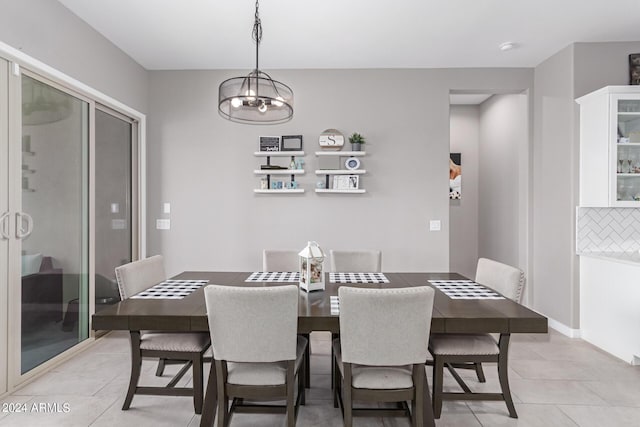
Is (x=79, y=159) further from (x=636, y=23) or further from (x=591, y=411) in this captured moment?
(x=636, y=23)

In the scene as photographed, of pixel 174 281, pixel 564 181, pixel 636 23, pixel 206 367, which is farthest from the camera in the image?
pixel 564 181

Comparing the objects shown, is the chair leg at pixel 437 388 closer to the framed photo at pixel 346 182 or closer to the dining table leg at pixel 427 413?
the dining table leg at pixel 427 413

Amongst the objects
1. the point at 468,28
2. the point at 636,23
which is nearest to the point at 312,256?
the point at 468,28

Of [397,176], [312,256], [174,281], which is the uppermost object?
[397,176]

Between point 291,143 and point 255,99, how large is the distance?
1.88m

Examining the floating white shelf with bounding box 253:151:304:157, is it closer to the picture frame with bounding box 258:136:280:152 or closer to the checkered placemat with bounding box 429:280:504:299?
the picture frame with bounding box 258:136:280:152

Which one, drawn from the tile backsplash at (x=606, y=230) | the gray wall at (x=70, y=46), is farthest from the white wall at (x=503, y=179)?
the gray wall at (x=70, y=46)

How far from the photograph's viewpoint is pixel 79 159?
3021 millimetres

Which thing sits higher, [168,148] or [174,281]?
[168,148]

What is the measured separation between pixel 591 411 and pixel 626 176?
6.66ft

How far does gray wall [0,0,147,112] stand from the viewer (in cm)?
234

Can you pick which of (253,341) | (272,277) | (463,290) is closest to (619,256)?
(463,290)

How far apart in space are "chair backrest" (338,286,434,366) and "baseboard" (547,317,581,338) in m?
2.37

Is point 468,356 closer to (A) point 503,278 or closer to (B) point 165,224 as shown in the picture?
(A) point 503,278
